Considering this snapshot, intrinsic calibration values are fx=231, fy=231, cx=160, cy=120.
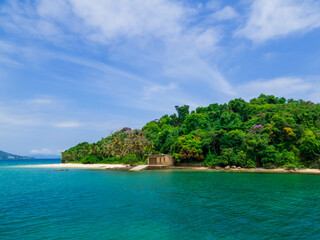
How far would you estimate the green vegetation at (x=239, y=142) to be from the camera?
44.1 meters

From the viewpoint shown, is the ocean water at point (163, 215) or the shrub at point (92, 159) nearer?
the ocean water at point (163, 215)

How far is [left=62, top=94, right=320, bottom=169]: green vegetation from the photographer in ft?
145

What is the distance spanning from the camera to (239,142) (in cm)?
4797

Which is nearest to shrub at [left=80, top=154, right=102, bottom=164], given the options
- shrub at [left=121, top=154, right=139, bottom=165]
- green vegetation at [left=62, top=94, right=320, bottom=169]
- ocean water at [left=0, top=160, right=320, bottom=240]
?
green vegetation at [left=62, top=94, right=320, bottom=169]

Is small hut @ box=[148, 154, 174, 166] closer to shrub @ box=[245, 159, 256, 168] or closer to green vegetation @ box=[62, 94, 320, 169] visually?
green vegetation @ box=[62, 94, 320, 169]

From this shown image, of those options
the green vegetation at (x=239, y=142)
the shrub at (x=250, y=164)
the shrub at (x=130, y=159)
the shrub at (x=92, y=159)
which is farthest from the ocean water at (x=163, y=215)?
the shrub at (x=92, y=159)

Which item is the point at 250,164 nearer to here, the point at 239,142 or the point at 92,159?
the point at 239,142

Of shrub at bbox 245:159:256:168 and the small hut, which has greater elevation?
the small hut

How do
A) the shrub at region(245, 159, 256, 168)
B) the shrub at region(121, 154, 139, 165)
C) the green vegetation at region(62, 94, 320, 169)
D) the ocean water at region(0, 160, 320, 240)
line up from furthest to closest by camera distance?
the shrub at region(121, 154, 139, 165) → the shrub at region(245, 159, 256, 168) → the green vegetation at region(62, 94, 320, 169) → the ocean water at region(0, 160, 320, 240)

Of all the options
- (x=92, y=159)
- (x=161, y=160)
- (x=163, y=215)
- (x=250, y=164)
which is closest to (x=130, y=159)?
(x=161, y=160)

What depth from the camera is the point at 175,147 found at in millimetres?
54125

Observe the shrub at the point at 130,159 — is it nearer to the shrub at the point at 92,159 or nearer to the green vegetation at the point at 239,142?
the green vegetation at the point at 239,142

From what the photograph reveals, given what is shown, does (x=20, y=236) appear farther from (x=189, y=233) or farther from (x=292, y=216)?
(x=292, y=216)

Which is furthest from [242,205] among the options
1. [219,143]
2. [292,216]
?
[219,143]
